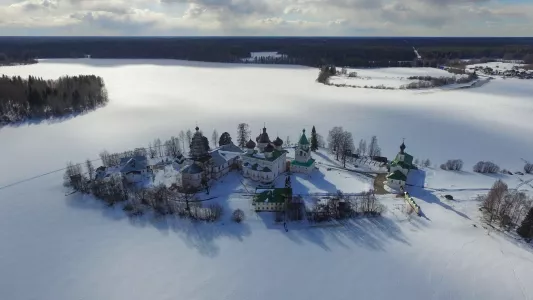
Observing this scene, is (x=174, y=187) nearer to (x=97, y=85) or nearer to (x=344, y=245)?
(x=344, y=245)

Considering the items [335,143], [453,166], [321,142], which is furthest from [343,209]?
[321,142]

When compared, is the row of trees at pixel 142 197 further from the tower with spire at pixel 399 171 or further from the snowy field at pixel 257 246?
the tower with spire at pixel 399 171

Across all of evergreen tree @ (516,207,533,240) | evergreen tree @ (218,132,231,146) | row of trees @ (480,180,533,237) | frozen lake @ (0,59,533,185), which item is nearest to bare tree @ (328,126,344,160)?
frozen lake @ (0,59,533,185)

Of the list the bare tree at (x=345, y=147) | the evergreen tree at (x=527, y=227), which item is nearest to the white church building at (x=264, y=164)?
the bare tree at (x=345, y=147)

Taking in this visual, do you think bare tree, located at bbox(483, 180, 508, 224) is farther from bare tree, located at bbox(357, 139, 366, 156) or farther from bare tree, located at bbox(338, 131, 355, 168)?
bare tree, located at bbox(357, 139, 366, 156)

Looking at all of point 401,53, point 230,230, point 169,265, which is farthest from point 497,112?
point 401,53

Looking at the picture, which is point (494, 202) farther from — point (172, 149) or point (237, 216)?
point (172, 149)

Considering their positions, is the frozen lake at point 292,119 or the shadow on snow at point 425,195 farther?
the frozen lake at point 292,119
